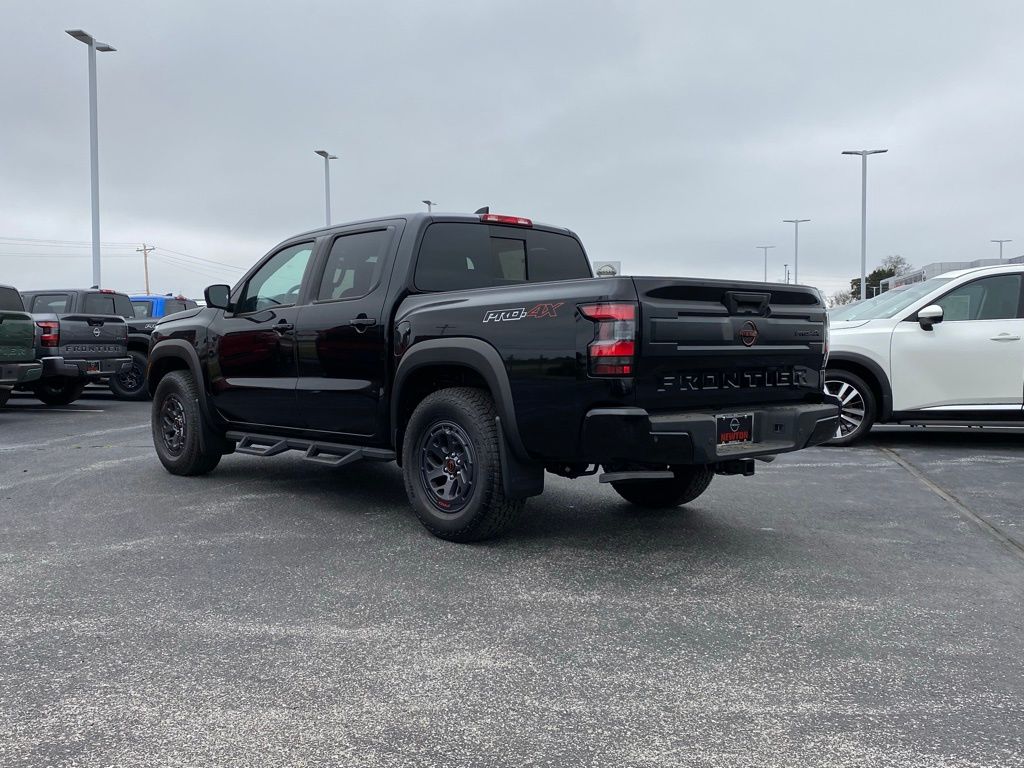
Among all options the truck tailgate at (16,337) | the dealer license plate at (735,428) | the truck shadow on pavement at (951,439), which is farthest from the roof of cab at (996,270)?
the truck tailgate at (16,337)

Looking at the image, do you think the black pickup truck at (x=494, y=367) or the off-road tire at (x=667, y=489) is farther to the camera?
the off-road tire at (x=667, y=489)

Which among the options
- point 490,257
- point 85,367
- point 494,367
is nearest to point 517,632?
point 494,367

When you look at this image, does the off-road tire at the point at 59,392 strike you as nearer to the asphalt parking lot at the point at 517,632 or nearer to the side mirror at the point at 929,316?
the asphalt parking lot at the point at 517,632

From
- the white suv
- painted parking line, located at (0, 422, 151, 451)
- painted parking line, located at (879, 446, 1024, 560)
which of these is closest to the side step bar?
painted parking line, located at (879, 446, 1024, 560)

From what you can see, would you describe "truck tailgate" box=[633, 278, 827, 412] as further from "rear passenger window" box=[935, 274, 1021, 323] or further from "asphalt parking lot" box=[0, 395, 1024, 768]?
"rear passenger window" box=[935, 274, 1021, 323]

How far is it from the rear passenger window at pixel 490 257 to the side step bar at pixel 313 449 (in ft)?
3.52

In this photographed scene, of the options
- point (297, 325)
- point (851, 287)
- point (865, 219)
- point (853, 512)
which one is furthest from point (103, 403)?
point (851, 287)

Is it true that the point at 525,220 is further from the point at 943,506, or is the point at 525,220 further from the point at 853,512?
the point at 943,506

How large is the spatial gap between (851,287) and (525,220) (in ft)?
326

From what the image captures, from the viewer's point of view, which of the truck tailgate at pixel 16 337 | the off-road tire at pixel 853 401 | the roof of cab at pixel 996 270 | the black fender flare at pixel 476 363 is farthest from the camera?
the truck tailgate at pixel 16 337

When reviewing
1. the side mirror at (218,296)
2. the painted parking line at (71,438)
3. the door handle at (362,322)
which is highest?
the side mirror at (218,296)

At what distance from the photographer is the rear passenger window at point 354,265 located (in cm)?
566

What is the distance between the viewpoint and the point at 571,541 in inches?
201

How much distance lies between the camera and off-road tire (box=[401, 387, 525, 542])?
15.4 feet
